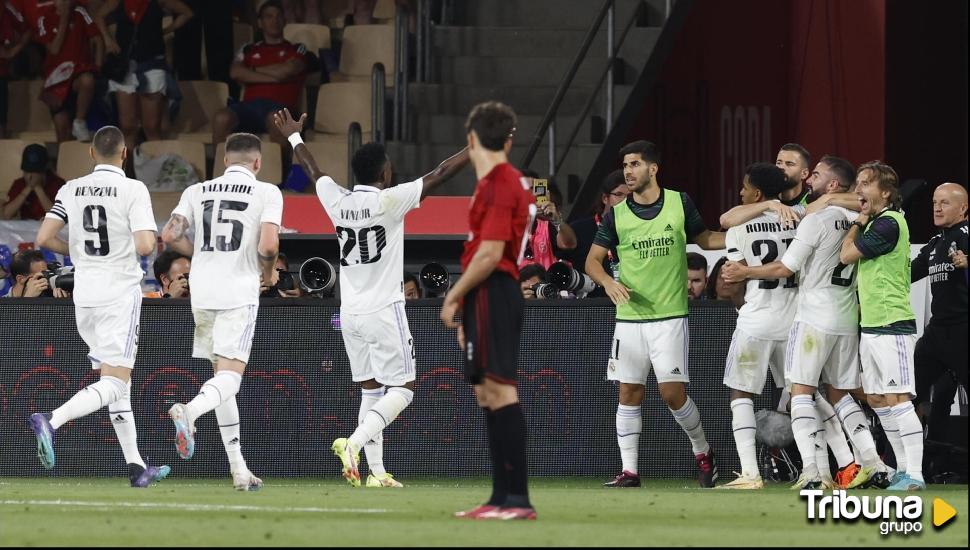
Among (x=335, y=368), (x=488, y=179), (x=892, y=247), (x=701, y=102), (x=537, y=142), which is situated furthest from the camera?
(x=701, y=102)

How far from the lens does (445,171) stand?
10781 millimetres

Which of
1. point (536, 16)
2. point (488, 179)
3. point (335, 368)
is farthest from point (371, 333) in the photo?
point (536, 16)

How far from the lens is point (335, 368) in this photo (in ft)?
41.7

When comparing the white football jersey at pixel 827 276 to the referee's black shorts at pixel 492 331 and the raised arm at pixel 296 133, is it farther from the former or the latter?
the referee's black shorts at pixel 492 331

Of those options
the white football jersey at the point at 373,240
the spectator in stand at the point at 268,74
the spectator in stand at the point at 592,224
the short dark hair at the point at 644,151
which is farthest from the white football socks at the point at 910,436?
the spectator in stand at the point at 268,74

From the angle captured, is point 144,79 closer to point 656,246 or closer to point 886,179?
point 656,246

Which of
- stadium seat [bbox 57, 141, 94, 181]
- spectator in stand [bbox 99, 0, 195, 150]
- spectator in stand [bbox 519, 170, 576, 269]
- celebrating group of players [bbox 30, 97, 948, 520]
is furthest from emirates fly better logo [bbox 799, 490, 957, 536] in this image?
spectator in stand [bbox 99, 0, 195, 150]

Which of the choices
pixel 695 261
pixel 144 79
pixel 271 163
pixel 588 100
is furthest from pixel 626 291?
pixel 144 79

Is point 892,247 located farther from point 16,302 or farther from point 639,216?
point 16,302

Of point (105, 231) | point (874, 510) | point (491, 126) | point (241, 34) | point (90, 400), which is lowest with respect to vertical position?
point (874, 510)

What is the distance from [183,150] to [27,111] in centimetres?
281

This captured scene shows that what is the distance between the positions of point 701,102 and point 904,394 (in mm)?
9005

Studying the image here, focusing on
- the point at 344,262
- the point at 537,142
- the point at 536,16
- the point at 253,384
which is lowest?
the point at 253,384

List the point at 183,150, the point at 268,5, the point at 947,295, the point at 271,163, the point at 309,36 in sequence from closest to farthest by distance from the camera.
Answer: the point at 947,295 < the point at 271,163 < the point at 183,150 < the point at 268,5 < the point at 309,36
